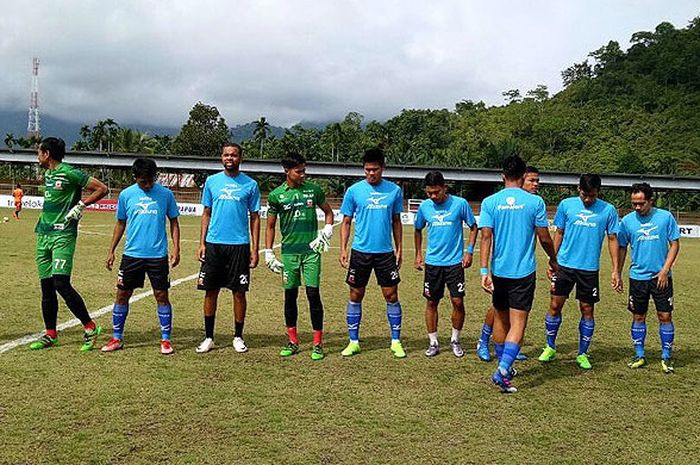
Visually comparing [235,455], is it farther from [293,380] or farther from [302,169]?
[302,169]

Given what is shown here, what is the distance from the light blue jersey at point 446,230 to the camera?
23.1 feet

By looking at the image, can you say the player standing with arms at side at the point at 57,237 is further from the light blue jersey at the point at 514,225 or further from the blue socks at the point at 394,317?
the light blue jersey at the point at 514,225

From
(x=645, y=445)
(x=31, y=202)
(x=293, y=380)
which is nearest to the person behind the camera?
(x=645, y=445)

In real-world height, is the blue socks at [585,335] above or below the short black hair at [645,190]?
below

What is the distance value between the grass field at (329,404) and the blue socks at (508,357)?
0.81ft

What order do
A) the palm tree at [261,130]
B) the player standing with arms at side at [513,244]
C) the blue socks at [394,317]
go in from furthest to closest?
the palm tree at [261,130] < the blue socks at [394,317] < the player standing with arms at side at [513,244]

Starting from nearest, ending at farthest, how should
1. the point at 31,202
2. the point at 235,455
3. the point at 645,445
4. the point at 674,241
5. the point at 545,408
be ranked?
the point at 235,455 → the point at 645,445 → the point at 545,408 → the point at 674,241 → the point at 31,202

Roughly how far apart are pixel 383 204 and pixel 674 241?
3.05 m

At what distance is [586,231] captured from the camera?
6879 mm

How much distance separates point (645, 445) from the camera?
4645 mm

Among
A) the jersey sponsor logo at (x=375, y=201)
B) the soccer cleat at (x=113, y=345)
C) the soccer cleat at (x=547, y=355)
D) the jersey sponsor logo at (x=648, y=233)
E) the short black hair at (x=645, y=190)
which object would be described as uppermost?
the short black hair at (x=645, y=190)

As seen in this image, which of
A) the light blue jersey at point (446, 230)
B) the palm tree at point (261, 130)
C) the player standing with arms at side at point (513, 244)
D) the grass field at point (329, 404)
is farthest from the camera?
the palm tree at point (261, 130)

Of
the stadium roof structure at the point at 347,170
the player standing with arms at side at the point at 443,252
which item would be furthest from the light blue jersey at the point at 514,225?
the stadium roof structure at the point at 347,170

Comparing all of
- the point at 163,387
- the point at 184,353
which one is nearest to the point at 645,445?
the point at 163,387
